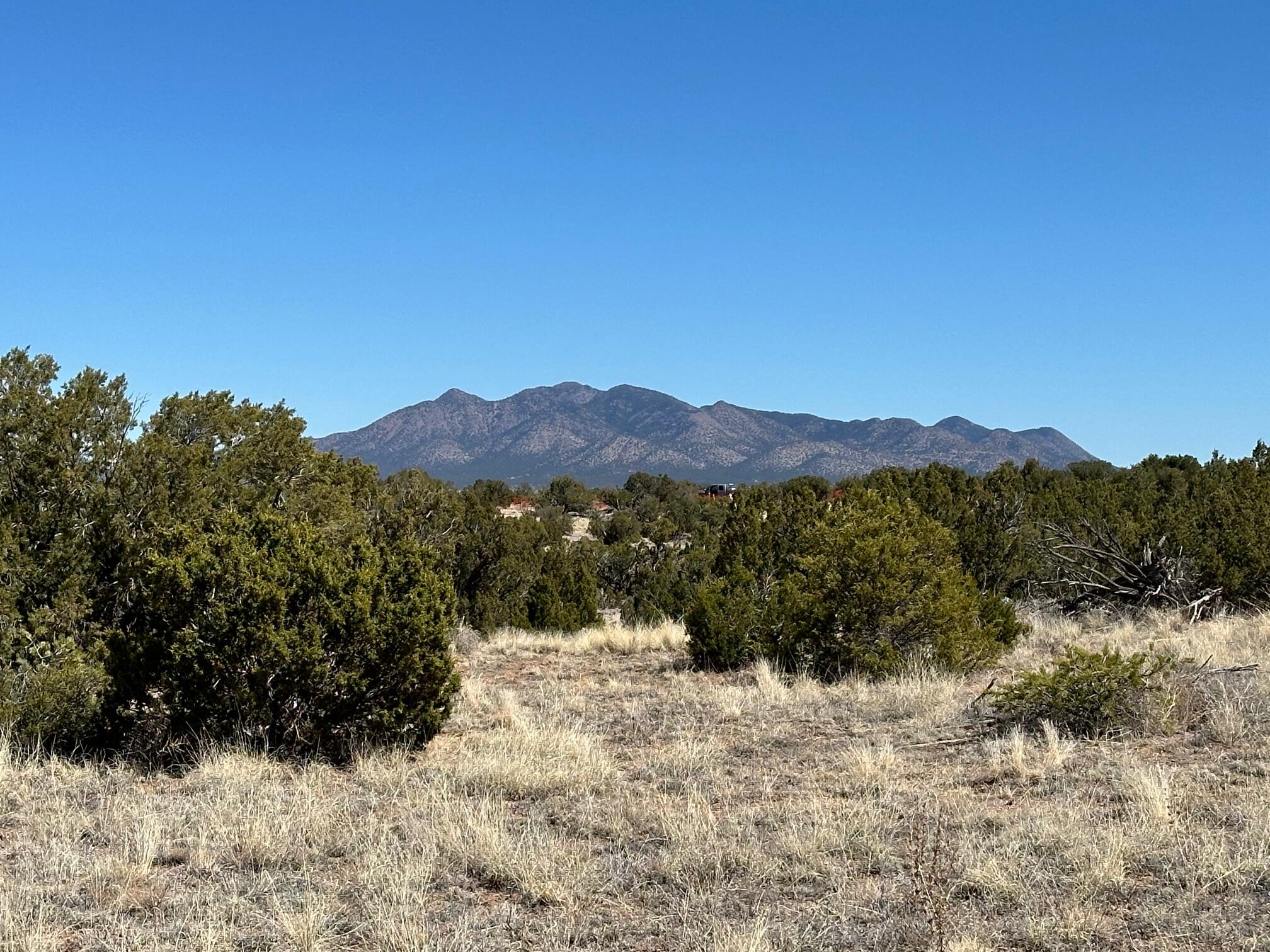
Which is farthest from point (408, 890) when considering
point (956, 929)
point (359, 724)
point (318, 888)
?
point (359, 724)

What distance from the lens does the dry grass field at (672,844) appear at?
428 centimetres

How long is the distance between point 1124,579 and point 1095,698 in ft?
39.9

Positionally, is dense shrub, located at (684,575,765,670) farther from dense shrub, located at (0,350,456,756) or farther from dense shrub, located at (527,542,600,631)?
dense shrub, located at (527,542,600,631)

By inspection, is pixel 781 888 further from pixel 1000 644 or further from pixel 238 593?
pixel 1000 644

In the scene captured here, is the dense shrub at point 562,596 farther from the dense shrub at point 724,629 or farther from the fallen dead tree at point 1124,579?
the fallen dead tree at point 1124,579

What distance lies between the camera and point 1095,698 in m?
7.92

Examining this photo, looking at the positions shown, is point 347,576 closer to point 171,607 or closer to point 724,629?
point 171,607

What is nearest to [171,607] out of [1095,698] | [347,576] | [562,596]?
[347,576]

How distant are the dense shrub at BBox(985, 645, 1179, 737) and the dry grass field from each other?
329 mm

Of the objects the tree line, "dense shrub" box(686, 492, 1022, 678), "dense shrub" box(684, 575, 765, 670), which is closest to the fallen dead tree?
the tree line

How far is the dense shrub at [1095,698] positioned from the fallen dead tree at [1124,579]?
31.6 feet

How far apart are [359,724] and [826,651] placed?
19.6 feet

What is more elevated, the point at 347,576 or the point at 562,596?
the point at 347,576

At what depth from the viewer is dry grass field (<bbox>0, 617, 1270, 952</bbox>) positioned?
4.28 meters
